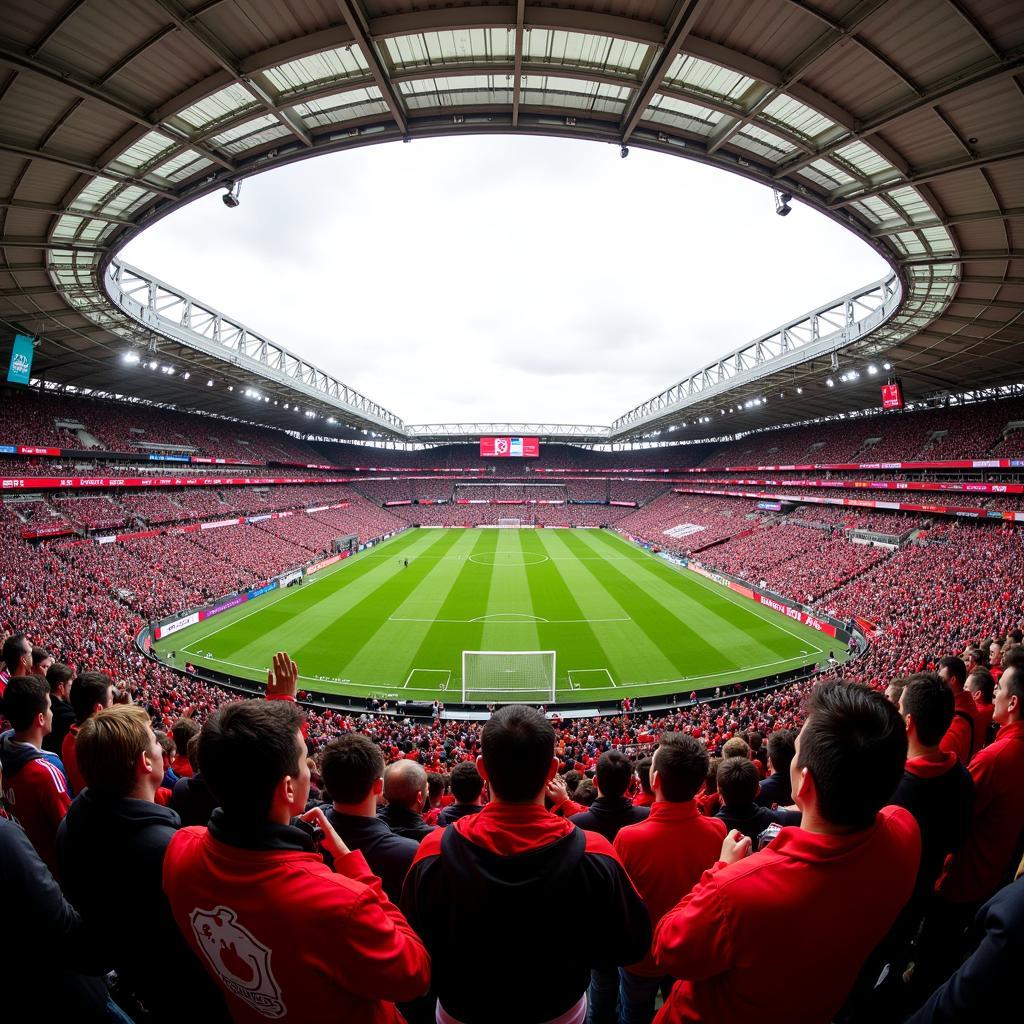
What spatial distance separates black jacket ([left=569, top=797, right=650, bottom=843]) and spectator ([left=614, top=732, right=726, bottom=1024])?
63 cm

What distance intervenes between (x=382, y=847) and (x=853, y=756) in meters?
2.32

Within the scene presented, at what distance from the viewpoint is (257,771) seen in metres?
1.81

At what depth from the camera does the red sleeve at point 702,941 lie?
5.74 feet

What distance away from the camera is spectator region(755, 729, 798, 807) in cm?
495

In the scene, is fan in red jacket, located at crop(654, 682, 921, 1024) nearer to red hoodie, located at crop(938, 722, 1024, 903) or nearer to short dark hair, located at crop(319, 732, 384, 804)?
short dark hair, located at crop(319, 732, 384, 804)

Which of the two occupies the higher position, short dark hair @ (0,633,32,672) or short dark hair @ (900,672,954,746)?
short dark hair @ (900,672,954,746)

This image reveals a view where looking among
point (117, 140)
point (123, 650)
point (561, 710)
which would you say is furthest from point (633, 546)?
point (117, 140)

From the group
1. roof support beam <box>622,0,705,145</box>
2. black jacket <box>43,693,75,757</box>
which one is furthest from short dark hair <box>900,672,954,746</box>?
roof support beam <box>622,0,705,145</box>

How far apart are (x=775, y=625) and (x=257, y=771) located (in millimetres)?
29739

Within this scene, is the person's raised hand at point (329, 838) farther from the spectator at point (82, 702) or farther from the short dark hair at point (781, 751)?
the short dark hair at point (781, 751)

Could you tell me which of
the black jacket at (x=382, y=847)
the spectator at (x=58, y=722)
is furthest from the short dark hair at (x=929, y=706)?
the spectator at (x=58, y=722)

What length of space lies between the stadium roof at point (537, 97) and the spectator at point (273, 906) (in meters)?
10.0

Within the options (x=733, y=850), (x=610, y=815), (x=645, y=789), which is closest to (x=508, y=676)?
(x=645, y=789)

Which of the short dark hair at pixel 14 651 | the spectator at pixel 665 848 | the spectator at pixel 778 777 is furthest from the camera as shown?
the short dark hair at pixel 14 651
